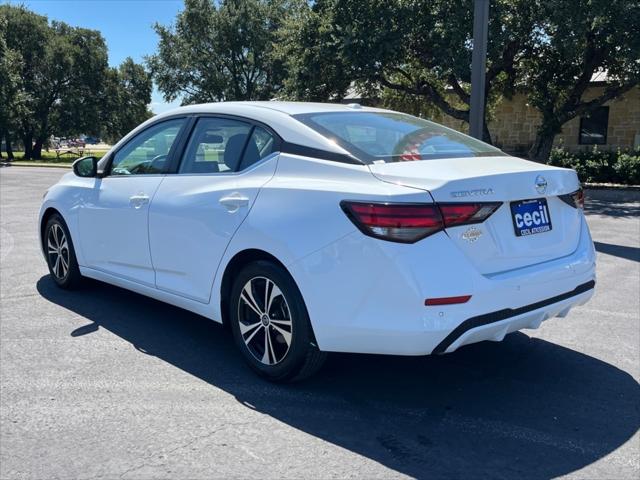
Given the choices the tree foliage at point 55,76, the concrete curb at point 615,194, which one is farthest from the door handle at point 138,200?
the tree foliage at point 55,76

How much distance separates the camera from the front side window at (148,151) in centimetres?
473

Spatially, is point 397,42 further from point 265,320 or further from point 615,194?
point 265,320

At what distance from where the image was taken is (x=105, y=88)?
46.0m

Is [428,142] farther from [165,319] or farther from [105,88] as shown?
[105,88]

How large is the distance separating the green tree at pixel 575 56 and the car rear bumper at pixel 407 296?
1345 centimetres

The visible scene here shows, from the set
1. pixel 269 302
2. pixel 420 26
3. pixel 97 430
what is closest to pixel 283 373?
pixel 269 302

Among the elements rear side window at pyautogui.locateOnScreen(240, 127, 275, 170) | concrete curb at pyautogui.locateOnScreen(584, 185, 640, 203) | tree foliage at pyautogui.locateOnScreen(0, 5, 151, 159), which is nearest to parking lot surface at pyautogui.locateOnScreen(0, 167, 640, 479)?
rear side window at pyautogui.locateOnScreen(240, 127, 275, 170)

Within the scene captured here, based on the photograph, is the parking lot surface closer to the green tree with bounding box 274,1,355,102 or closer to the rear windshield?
the rear windshield

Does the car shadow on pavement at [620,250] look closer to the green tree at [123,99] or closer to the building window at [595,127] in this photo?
the building window at [595,127]

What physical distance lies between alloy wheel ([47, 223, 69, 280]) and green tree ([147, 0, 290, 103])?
36.3 meters

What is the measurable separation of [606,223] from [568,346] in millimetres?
7397

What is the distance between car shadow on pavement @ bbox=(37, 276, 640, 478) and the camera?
3.05 m

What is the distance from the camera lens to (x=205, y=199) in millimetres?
4113

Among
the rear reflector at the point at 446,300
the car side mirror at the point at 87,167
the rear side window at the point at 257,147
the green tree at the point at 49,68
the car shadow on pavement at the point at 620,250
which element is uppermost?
the green tree at the point at 49,68
